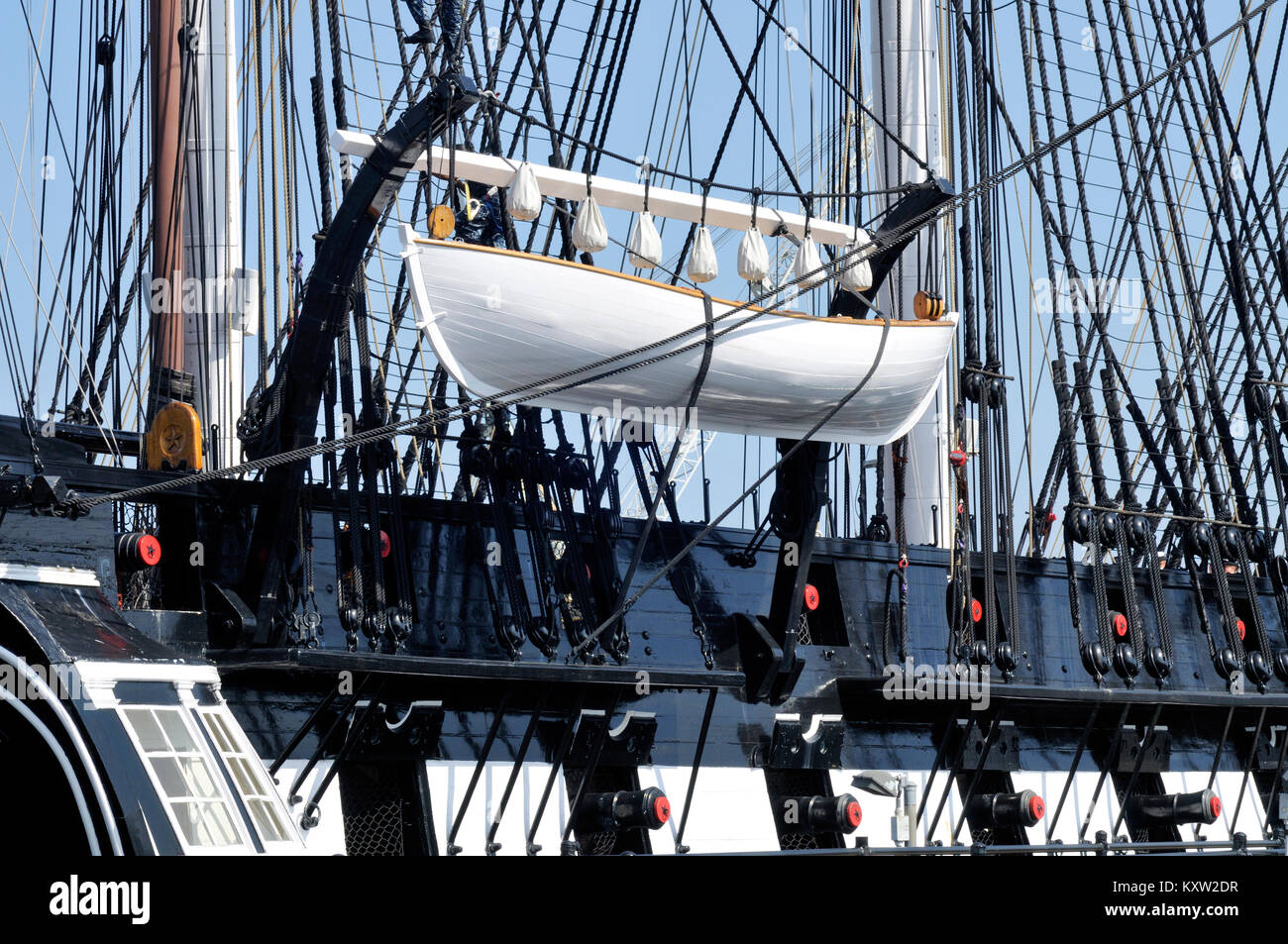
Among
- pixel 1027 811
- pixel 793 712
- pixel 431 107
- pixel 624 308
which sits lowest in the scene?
pixel 1027 811

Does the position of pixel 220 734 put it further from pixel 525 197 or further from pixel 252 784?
pixel 525 197

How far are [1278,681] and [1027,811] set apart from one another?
481cm

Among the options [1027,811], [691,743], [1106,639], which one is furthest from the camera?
[1106,639]

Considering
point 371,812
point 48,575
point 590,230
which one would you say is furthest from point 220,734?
point 590,230

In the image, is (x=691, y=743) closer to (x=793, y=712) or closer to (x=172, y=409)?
(x=793, y=712)

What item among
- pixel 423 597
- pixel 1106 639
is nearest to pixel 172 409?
pixel 423 597

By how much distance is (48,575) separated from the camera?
9.49 meters

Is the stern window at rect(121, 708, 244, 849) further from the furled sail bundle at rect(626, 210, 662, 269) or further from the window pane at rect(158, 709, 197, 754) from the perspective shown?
the furled sail bundle at rect(626, 210, 662, 269)

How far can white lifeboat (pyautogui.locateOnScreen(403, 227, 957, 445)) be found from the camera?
1066 cm

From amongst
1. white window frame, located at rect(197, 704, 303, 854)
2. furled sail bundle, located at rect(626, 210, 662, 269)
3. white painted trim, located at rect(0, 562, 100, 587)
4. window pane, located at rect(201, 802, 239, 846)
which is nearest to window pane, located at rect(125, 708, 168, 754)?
white window frame, located at rect(197, 704, 303, 854)

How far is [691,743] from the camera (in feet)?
40.7

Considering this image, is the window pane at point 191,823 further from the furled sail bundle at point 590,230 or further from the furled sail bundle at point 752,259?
the furled sail bundle at point 752,259

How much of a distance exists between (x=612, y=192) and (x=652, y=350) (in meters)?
1.27

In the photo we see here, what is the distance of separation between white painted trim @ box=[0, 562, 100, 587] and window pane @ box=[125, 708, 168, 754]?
51.9 inches
